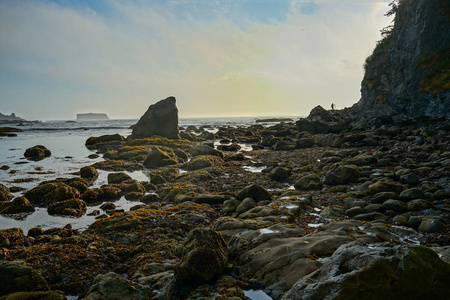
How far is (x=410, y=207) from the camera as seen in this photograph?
761 cm

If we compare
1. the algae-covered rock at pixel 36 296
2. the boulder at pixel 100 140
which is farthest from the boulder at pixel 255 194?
the boulder at pixel 100 140

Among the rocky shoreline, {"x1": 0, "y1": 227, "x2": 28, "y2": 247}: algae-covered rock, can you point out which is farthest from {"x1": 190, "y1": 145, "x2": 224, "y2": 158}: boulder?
{"x1": 0, "y1": 227, "x2": 28, "y2": 247}: algae-covered rock

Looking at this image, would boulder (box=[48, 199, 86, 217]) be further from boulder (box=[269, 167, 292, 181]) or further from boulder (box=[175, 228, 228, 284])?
boulder (box=[269, 167, 292, 181])

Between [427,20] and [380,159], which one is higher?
[427,20]

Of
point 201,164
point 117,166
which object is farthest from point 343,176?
point 117,166

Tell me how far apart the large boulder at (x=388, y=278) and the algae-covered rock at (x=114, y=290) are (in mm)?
2506

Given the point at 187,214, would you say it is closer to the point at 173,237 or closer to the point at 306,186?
the point at 173,237

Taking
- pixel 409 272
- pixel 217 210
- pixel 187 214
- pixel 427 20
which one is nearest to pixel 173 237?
pixel 187 214

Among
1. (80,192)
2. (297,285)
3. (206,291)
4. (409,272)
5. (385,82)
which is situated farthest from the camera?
(385,82)

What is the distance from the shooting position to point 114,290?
4.02 meters

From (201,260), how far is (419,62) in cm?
3253

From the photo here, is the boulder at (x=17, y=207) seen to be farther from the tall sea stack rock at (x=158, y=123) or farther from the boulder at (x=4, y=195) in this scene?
the tall sea stack rock at (x=158, y=123)

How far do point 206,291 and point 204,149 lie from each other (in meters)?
17.1

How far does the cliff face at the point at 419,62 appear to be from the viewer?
2395cm
